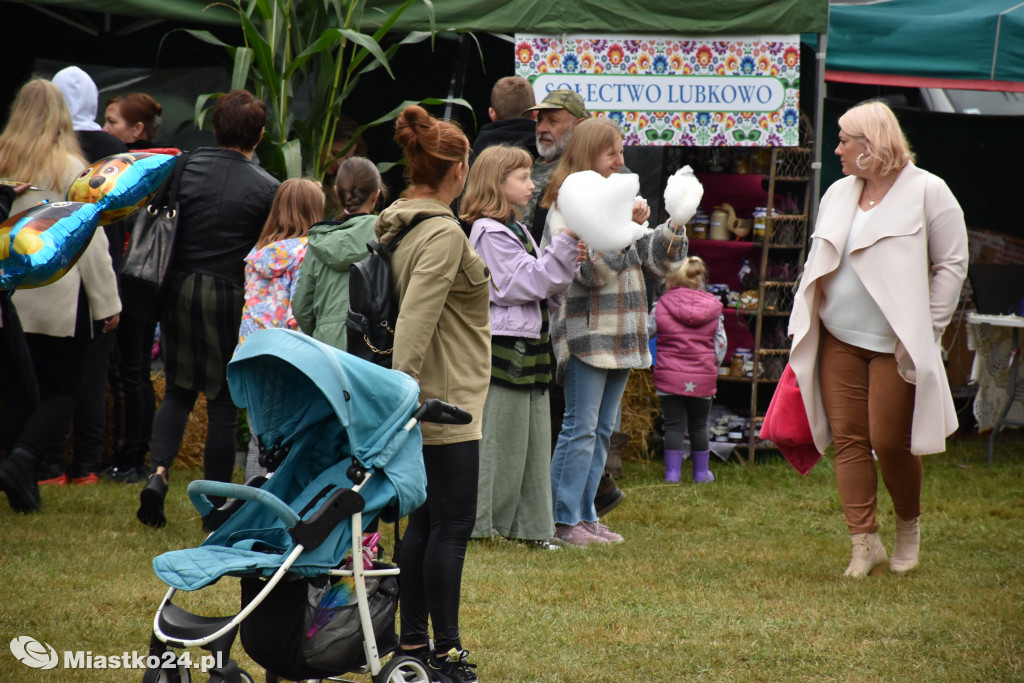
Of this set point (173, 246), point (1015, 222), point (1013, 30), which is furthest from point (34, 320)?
point (1015, 222)

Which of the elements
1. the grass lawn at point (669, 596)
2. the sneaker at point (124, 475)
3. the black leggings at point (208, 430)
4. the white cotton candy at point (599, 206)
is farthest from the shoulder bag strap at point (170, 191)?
the sneaker at point (124, 475)

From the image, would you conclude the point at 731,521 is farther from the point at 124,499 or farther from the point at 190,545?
the point at 124,499

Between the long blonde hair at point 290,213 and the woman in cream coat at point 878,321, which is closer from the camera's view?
the woman in cream coat at point 878,321

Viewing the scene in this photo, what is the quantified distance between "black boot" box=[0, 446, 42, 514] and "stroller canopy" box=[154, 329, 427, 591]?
2.66 m

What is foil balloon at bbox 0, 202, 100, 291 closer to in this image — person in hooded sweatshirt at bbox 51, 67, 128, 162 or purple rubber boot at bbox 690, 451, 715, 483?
person in hooded sweatshirt at bbox 51, 67, 128, 162

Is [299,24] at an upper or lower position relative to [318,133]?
upper

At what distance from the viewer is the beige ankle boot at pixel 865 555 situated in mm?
4785

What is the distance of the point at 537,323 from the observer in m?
4.86

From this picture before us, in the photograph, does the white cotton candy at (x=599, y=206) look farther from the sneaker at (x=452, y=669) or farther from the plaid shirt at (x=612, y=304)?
the sneaker at (x=452, y=669)

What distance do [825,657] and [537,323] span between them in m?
1.88

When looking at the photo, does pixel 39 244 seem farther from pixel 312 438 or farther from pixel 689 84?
pixel 689 84

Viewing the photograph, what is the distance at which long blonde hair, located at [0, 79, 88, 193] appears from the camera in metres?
4.95

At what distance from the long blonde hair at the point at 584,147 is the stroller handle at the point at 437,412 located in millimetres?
2163

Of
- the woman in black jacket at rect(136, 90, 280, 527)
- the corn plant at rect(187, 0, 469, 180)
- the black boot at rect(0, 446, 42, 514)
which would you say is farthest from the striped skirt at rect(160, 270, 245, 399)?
the corn plant at rect(187, 0, 469, 180)
